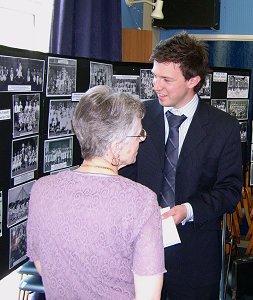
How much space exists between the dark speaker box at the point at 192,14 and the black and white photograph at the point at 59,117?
7.35 feet

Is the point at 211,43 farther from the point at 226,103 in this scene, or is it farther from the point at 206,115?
the point at 206,115

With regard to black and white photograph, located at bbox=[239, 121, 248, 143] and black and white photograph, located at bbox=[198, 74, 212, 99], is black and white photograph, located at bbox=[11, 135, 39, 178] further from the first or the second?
black and white photograph, located at bbox=[239, 121, 248, 143]

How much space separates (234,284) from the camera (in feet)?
9.09

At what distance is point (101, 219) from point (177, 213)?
0.62 metres

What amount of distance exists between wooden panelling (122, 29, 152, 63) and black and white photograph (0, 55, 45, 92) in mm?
1560

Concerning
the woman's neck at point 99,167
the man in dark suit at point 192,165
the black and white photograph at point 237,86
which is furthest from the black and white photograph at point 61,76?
the black and white photograph at point 237,86

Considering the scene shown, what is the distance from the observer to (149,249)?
110 cm

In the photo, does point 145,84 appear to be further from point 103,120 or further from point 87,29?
point 103,120

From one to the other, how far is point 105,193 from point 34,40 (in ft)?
6.62

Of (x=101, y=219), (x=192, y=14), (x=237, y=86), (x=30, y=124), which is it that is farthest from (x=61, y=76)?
(x=192, y=14)

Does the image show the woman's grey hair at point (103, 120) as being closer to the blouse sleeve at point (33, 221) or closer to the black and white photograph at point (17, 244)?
the blouse sleeve at point (33, 221)

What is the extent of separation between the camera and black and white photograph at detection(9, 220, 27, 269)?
69.4 inches

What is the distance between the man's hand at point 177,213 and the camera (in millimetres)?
1628

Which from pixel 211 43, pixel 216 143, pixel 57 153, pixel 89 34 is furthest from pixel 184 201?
pixel 211 43
